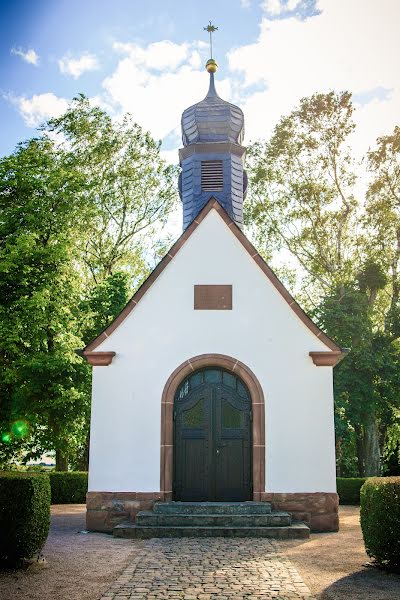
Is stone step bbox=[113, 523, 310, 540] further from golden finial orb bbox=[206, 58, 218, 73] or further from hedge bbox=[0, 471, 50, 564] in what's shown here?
golden finial orb bbox=[206, 58, 218, 73]

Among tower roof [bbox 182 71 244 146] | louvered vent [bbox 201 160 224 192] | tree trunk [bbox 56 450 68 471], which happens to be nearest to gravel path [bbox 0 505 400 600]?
louvered vent [bbox 201 160 224 192]

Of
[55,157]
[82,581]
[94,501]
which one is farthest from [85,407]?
[55,157]

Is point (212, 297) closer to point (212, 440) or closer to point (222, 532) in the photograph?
point (212, 440)

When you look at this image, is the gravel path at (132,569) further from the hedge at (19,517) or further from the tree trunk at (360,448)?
the tree trunk at (360,448)

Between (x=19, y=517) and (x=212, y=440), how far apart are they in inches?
200

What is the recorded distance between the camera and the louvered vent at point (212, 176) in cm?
1489

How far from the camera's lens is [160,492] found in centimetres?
1135

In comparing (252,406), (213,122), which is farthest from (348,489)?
(213,122)

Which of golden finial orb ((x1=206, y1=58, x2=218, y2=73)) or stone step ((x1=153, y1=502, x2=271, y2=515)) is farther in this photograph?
golden finial orb ((x1=206, y1=58, x2=218, y2=73))

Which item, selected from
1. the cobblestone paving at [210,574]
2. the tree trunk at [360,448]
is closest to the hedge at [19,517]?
the cobblestone paving at [210,574]

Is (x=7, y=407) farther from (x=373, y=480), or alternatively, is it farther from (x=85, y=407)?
(x=373, y=480)

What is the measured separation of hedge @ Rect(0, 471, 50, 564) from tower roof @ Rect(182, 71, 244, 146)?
34.7 feet

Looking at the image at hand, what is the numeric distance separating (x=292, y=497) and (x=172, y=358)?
349 cm

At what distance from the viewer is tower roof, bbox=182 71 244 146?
15.8 metres
